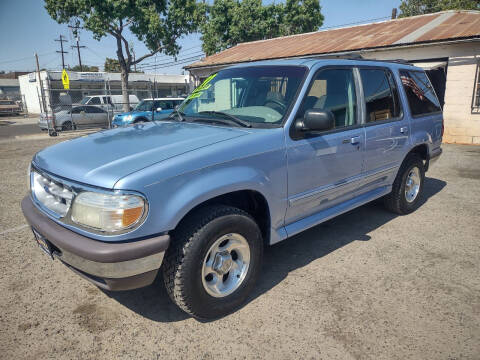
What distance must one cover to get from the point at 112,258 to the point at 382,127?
3117mm

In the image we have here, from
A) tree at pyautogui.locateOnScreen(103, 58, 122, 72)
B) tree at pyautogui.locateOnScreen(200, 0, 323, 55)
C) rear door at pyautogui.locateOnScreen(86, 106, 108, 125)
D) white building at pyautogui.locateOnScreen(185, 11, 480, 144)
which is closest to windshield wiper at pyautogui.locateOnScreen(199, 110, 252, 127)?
white building at pyautogui.locateOnScreen(185, 11, 480, 144)

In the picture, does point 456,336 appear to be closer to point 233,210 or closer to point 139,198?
point 233,210

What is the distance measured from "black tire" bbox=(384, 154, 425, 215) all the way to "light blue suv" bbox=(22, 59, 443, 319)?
449 mm

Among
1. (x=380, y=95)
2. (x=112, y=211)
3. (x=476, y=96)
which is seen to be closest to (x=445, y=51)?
(x=476, y=96)

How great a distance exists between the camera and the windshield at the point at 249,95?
302 cm

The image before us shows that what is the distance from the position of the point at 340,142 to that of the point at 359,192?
2.62 feet

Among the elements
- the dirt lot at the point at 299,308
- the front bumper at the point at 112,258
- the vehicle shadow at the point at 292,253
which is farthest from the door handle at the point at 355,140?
the front bumper at the point at 112,258

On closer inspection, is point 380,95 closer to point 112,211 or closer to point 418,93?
point 418,93

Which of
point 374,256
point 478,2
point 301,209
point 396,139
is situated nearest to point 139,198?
point 301,209

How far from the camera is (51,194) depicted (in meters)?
2.52

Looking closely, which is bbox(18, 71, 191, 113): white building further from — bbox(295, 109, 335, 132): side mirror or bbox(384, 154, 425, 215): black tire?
bbox(295, 109, 335, 132): side mirror

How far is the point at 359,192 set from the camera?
376cm

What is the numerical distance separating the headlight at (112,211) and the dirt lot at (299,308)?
0.90m

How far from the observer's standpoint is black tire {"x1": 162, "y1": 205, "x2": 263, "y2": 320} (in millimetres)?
2281
